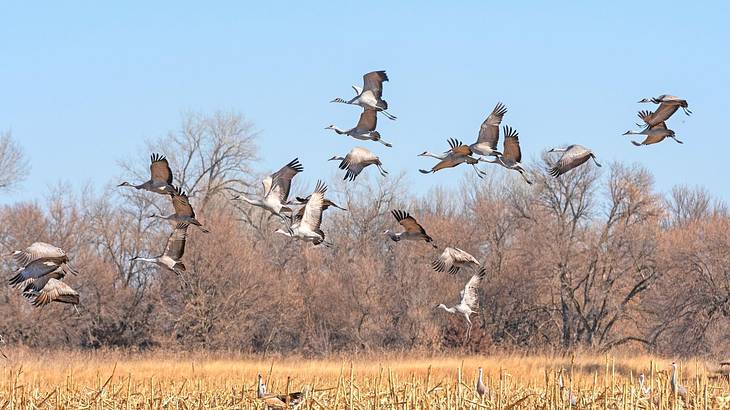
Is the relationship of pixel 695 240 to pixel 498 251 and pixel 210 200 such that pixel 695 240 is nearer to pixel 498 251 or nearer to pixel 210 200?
pixel 498 251

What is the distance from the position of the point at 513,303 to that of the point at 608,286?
3.47 m

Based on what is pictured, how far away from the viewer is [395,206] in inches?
1964

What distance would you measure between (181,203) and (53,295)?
2.03 m

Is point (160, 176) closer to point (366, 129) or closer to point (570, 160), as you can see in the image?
point (366, 129)

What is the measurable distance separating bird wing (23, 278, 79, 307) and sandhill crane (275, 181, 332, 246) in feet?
9.43

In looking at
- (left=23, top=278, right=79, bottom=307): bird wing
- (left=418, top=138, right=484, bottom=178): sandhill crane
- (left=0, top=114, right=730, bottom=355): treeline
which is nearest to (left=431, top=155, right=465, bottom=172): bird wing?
(left=418, top=138, right=484, bottom=178): sandhill crane

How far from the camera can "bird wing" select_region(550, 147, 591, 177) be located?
50.1ft

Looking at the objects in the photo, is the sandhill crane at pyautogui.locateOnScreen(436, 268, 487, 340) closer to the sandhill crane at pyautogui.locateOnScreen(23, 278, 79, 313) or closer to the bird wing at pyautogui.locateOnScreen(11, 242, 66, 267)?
the sandhill crane at pyautogui.locateOnScreen(23, 278, 79, 313)

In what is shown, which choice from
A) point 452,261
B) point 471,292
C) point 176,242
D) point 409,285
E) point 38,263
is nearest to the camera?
point 38,263

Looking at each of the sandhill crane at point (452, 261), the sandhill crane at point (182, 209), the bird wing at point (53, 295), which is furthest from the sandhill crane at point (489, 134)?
the bird wing at point (53, 295)

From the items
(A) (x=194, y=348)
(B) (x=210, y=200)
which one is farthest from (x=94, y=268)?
(B) (x=210, y=200)

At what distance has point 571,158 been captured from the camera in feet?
50.5

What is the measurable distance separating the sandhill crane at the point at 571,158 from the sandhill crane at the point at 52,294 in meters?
6.46

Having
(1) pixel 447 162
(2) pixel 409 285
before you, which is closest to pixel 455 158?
(1) pixel 447 162
